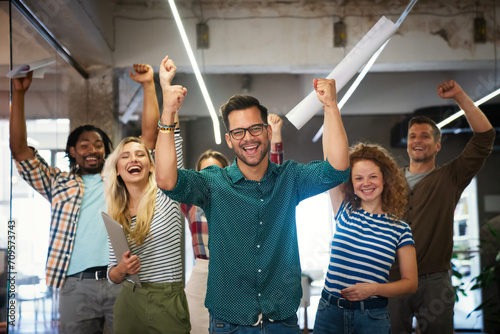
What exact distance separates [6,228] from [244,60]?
7.90 ft

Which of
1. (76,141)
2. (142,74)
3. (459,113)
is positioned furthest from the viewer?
(459,113)

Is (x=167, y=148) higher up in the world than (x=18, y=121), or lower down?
lower down

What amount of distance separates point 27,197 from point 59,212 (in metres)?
0.21

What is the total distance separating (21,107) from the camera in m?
2.87

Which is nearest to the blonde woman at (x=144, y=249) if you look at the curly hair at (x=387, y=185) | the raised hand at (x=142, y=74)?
the raised hand at (x=142, y=74)

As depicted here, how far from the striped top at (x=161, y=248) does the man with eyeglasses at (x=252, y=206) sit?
0.61 m

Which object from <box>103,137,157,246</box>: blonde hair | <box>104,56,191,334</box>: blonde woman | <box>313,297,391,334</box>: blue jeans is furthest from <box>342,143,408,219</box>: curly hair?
<box>103,137,157,246</box>: blonde hair

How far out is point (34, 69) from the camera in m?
3.08

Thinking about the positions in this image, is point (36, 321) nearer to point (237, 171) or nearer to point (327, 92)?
point (237, 171)

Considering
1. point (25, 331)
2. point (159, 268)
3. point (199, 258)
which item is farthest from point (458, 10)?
point (25, 331)

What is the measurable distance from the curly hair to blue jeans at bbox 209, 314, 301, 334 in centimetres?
81

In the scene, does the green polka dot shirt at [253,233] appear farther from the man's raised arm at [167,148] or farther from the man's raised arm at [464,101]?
the man's raised arm at [464,101]

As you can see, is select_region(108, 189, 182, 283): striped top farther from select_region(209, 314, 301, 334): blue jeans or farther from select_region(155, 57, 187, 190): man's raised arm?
select_region(155, 57, 187, 190): man's raised arm

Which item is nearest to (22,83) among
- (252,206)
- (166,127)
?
(166,127)
